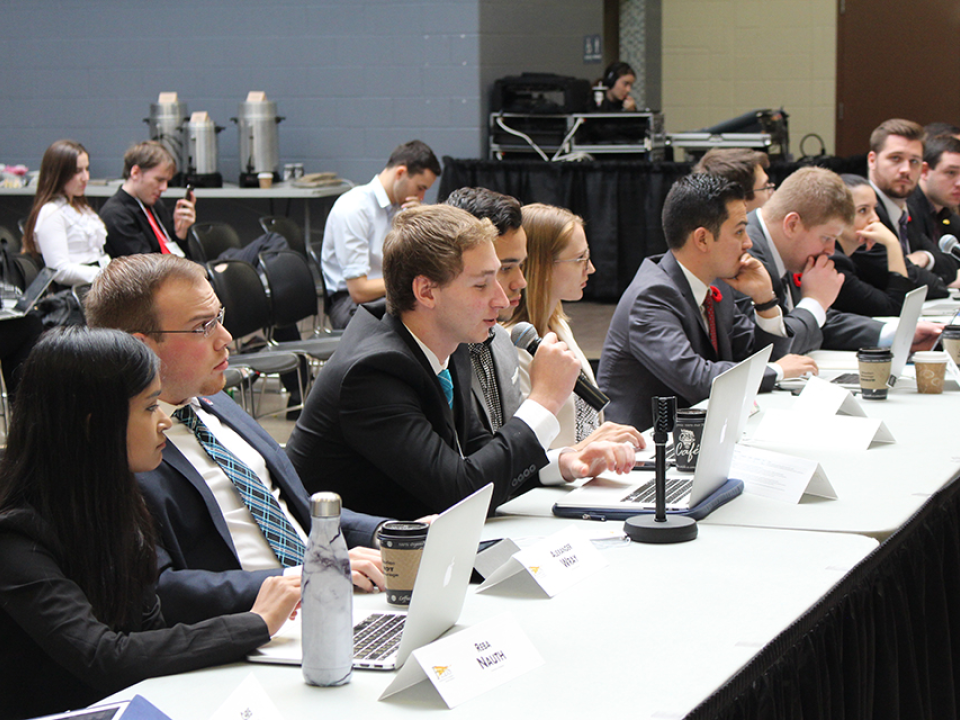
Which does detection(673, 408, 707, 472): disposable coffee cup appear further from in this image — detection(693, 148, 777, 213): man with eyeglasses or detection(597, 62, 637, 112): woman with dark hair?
detection(597, 62, 637, 112): woman with dark hair

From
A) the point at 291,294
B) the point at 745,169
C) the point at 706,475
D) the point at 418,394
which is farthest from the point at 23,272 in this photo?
the point at 706,475

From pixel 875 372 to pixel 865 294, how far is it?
4.69ft

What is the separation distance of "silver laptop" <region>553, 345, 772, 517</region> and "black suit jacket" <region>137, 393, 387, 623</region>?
1.46 ft

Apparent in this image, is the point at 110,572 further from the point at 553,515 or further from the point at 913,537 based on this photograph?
the point at 913,537

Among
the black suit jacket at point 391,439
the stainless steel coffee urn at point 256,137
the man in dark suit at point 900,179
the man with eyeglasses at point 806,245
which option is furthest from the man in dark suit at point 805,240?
the stainless steel coffee urn at point 256,137

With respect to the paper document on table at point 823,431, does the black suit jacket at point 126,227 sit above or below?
above

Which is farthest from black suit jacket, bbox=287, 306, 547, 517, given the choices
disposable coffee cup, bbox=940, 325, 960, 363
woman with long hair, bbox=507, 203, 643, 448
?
disposable coffee cup, bbox=940, 325, 960, 363

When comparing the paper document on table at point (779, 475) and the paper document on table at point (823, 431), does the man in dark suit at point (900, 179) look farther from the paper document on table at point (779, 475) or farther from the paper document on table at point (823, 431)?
the paper document on table at point (779, 475)

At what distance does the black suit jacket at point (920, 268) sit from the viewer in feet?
14.5

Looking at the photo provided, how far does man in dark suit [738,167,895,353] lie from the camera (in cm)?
352

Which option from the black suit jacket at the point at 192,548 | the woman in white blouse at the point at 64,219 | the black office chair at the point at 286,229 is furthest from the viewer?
the black office chair at the point at 286,229

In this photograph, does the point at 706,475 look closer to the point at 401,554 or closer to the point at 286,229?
the point at 401,554

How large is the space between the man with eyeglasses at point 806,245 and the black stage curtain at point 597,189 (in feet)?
11.2

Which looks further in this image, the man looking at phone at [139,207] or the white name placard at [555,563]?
the man looking at phone at [139,207]
